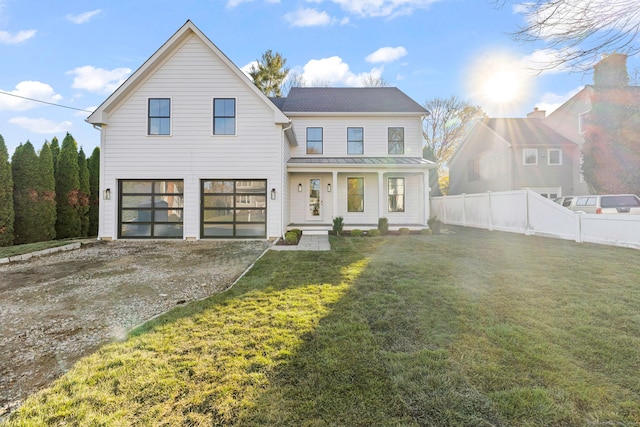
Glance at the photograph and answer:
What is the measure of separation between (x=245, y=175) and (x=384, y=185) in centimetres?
682

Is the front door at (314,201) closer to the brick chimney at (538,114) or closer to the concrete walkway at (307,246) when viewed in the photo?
the concrete walkway at (307,246)

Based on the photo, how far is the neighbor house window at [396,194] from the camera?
565 inches

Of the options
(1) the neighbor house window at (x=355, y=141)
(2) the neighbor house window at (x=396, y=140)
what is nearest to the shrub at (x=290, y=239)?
(1) the neighbor house window at (x=355, y=141)

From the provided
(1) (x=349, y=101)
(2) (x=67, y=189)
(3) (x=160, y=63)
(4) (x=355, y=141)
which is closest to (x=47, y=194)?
(2) (x=67, y=189)

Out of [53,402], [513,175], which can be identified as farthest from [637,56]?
[513,175]

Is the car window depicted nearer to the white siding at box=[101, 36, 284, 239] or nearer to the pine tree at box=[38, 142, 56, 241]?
the white siding at box=[101, 36, 284, 239]

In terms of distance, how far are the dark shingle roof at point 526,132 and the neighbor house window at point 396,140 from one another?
8555 millimetres

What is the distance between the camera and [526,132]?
19.4 meters

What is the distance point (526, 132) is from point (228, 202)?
19.6 meters

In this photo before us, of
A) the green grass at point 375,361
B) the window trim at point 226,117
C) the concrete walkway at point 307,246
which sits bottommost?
the green grass at point 375,361

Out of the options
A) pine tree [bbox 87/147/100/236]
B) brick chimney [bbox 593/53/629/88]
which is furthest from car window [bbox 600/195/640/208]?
pine tree [bbox 87/147/100/236]

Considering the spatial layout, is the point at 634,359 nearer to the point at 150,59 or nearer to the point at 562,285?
the point at 562,285

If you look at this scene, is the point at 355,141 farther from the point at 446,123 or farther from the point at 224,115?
the point at 446,123

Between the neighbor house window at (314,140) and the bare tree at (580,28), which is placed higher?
the neighbor house window at (314,140)
